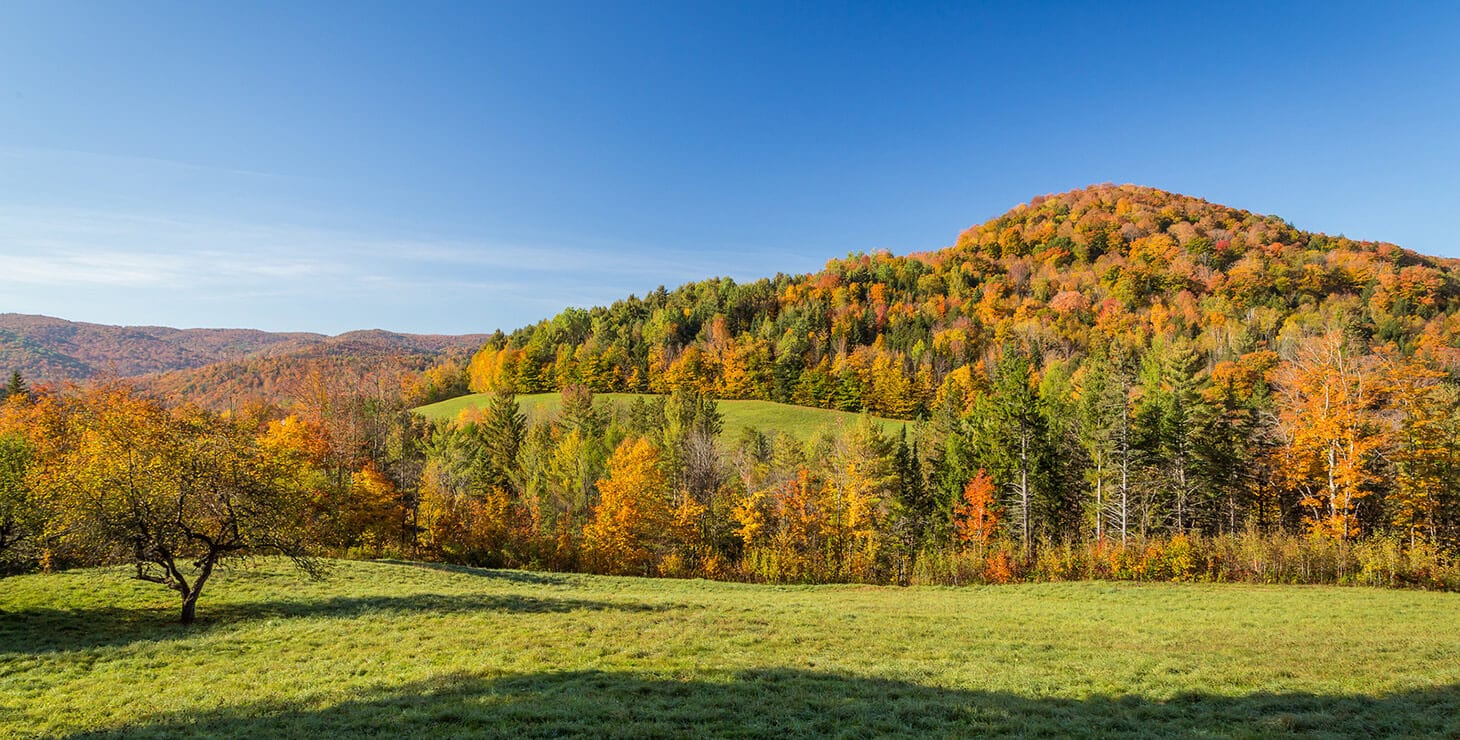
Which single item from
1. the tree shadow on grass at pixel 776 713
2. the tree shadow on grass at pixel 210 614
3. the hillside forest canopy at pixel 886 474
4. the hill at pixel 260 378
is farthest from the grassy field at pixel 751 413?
the tree shadow on grass at pixel 776 713

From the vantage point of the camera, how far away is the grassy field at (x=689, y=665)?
10.2 meters

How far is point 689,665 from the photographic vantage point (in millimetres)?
14023

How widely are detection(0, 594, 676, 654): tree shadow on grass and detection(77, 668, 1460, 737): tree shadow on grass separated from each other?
32.1 ft

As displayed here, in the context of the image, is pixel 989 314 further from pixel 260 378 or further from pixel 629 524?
pixel 260 378

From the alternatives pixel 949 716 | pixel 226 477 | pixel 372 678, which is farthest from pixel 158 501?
pixel 949 716

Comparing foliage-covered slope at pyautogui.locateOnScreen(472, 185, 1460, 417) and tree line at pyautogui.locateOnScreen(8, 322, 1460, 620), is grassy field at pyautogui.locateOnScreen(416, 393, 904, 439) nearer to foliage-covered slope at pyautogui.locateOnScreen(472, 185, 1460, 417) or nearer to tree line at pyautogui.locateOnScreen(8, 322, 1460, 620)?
foliage-covered slope at pyautogui.locateOnScreen(472, 185, 1460, 417)

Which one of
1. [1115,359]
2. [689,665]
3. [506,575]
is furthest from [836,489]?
[689,665]

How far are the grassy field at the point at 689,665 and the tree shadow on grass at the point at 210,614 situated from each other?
0.43 feet

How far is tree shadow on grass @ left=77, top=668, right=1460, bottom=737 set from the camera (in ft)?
31.9

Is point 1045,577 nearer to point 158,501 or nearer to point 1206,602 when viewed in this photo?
point 1206,602

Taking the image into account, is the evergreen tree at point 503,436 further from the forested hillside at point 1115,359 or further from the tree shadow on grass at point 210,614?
the tree shadow on grass at point 210,614

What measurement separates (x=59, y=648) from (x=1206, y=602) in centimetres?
4007

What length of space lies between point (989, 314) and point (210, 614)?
13052 cm

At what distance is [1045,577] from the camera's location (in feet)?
123
